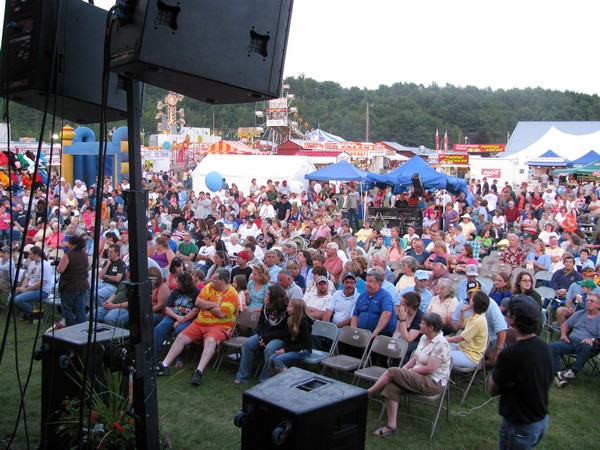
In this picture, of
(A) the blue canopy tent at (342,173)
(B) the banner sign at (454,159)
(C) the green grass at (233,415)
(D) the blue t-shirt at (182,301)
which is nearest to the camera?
(C) the green grass at (233,415)

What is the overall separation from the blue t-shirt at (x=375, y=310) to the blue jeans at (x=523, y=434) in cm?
275

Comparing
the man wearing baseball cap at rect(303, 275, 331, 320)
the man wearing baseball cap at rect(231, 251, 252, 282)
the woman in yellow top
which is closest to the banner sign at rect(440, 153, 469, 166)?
the man wearing baseball cap at rect(231, 251, 252, 282)

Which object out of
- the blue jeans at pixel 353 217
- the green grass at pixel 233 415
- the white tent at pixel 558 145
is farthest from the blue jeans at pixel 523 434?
the white tent at pixel 558 145

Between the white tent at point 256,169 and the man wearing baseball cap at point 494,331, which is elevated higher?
the white tent at point 256,169

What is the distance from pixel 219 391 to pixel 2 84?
3.57 m

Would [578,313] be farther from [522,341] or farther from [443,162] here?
[443,162]

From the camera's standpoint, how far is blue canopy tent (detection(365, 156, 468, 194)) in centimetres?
1675

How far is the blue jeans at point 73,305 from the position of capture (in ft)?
23.5

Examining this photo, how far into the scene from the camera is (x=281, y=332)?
6016 millimetres

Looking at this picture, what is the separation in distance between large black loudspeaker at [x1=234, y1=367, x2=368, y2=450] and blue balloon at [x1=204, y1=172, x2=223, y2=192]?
64.2 feet

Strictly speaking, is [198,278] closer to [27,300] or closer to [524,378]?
[27,300]

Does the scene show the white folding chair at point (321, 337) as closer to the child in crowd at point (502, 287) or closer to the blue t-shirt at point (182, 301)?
the blue t-shirt at point (182, 301)

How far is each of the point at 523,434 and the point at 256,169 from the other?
20197 millimetres

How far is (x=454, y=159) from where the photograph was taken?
34094mm
